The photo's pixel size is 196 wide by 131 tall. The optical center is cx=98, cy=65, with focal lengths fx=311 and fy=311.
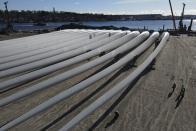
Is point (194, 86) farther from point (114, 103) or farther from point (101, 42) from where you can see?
point (101, 42)

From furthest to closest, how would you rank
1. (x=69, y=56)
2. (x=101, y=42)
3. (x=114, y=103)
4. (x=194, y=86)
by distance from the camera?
(x=101, y=42), (x=69, y=56), (x=194, y=86), (x=114, y=103)

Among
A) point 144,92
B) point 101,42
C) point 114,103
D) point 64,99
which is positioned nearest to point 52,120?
point 64,99

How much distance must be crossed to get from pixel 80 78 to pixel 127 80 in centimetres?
330

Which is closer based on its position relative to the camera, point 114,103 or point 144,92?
point 114,103

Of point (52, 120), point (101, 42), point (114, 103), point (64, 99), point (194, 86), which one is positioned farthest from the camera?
point (101, 42)

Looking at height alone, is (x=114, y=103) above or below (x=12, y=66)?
below

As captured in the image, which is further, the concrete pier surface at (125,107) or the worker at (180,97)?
the worker at (180,97)

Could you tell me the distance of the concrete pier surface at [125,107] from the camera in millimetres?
11570

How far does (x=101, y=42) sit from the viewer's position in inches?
1009

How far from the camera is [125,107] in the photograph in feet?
43.7

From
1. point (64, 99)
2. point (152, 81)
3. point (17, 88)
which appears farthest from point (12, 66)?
point (152, 81)

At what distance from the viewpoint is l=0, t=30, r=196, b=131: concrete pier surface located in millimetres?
11570

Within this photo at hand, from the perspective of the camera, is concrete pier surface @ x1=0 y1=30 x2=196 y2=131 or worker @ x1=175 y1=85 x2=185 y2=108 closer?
concrete pier surface @ x1=0 y1=30 x2=196 y2=131

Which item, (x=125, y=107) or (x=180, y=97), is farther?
(x=180, y=97)
